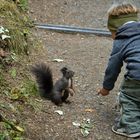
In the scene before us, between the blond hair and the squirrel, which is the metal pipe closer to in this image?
the squirrel

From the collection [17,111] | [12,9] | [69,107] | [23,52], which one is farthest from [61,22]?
[17,111]

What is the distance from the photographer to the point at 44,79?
498cm

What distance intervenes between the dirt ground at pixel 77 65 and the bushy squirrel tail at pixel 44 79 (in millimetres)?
112

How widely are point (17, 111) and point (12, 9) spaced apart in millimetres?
2891

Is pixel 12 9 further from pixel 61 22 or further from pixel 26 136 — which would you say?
pixel 26 136

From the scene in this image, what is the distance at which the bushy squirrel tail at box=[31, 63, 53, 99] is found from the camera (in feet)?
16.3

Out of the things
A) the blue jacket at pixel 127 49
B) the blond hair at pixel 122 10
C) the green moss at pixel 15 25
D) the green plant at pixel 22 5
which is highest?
the blond hair at pixel 122 10

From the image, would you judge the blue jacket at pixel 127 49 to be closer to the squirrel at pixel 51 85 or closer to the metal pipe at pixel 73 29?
the squirrel at pixel 51 85

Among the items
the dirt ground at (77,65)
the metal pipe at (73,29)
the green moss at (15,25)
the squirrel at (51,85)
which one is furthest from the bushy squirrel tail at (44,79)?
the metal pipe at (73,29)

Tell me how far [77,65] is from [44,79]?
1586 millimetres

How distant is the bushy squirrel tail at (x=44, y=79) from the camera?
196 inches

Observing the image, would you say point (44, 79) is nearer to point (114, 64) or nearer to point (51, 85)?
point (51, 85)

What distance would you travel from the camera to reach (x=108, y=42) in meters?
7.88

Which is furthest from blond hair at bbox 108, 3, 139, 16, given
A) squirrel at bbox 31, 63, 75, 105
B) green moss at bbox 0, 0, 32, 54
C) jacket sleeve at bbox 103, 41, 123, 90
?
green moss at bbox 0, 0, 32, 54
